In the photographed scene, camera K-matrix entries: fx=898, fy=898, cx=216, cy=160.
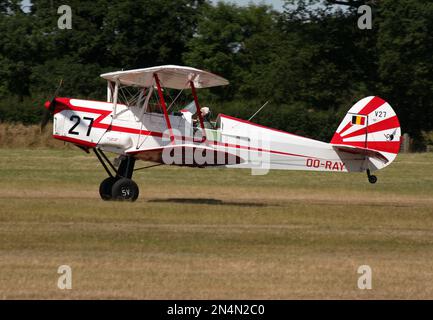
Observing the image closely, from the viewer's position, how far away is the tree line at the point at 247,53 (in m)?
37.8

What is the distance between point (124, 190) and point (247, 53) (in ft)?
98.9

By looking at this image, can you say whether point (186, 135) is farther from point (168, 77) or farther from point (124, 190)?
point (124, 190)

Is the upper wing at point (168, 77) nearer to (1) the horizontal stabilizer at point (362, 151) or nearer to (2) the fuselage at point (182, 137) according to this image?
(2) the fuselage at point (182, 137)

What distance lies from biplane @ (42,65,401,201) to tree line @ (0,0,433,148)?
1780 cm

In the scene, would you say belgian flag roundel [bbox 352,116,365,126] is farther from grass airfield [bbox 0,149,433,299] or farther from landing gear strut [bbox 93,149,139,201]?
landing gear strut [bbox 93,149,139,201]

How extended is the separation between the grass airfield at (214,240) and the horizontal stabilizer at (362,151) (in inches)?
35.9

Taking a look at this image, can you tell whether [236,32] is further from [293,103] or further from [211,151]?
[211,151]

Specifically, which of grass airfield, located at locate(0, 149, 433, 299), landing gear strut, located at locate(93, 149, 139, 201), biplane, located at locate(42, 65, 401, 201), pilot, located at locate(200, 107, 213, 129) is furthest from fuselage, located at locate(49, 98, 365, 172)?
grass airfield, located at locate(0, 149, 433, 299)

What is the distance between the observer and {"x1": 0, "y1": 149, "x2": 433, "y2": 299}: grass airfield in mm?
9086

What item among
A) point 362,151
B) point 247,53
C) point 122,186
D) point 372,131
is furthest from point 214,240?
point 247,53

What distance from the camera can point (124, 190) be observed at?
15766mm

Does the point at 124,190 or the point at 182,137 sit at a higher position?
the point at 182,137

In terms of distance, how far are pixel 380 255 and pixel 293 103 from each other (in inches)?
1118

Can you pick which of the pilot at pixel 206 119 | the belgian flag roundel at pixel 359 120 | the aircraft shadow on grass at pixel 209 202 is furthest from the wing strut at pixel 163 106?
the belgian flag roundel at pixel 359 120
